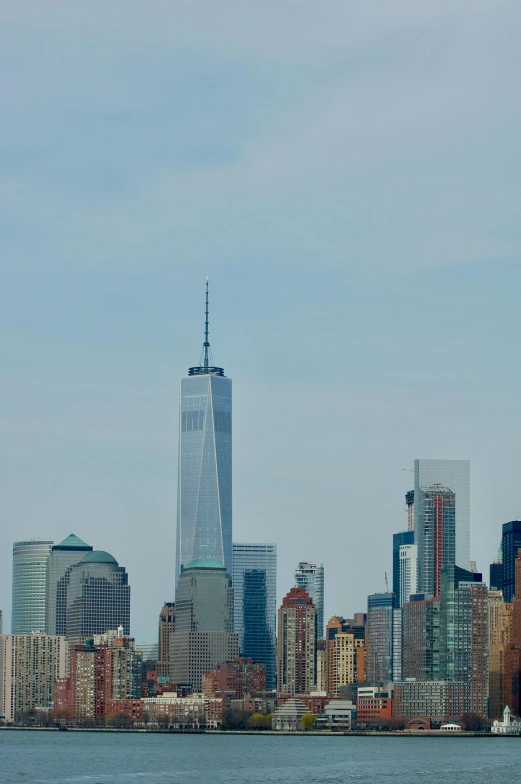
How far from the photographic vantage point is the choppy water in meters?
127

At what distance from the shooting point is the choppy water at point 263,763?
5012 inches

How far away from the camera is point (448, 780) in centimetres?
12725

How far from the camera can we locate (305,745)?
191125 millimetres

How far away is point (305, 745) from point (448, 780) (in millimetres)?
65201

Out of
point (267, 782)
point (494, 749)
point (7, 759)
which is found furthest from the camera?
point (494, 749)

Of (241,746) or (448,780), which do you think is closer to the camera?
(448,780)

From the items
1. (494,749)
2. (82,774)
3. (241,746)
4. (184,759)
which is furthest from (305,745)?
(82,774)

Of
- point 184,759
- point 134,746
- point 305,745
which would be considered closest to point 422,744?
point 305,745

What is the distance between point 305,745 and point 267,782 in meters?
68.8

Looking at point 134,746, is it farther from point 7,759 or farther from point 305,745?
point 7,759

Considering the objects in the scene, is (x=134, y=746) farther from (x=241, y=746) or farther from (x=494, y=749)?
(x=494, y=749)

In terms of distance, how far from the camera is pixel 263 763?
14812cm

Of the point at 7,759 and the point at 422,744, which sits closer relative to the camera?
the point at 7,759

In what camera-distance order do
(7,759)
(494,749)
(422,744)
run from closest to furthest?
(7,759)
(494,749)
(422,744)
